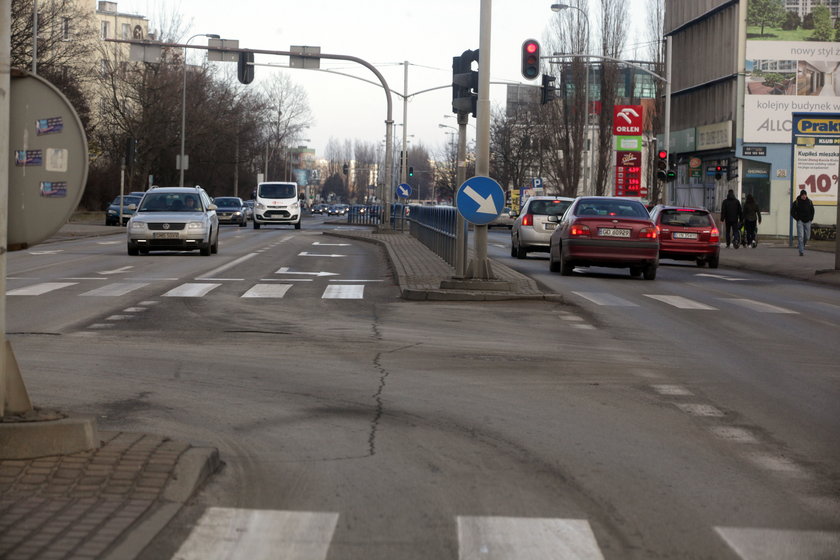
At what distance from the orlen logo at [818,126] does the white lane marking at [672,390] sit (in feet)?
78.5

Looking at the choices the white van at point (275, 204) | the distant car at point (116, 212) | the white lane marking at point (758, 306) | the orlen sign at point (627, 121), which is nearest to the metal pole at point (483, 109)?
the white lane marking at point (758, 306)

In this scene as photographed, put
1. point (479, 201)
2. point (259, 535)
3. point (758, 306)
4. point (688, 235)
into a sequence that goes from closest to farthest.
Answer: point (259, 535) < point (479, 201) < point (758, 306) < point (688, 235)

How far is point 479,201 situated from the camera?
17.7m

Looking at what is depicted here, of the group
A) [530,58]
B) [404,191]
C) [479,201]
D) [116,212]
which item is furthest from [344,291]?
[116,212]

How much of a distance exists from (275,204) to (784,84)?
2375cm

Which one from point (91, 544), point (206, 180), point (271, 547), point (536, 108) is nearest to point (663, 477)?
point (271, 547)

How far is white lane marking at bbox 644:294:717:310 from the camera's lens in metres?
17.8

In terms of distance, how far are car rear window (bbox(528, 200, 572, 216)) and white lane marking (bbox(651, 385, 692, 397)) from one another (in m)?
22.2

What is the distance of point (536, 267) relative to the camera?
90.3 feet

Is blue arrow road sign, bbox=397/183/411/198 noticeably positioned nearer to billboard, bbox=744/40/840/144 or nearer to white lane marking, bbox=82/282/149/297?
billboard, bbox=744/40/840/144

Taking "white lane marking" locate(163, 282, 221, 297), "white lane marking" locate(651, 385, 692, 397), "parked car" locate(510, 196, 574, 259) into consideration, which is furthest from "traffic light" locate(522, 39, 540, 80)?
"white lane marking" locate(651, 385, 692, 397)

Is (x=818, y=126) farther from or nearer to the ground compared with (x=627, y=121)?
nearer to the ground

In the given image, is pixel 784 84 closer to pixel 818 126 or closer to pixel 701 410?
pixel 818 126

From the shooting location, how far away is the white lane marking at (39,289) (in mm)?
17875
